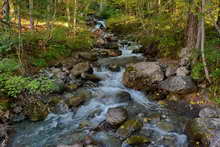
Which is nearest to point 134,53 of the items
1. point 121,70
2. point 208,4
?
point 121,70

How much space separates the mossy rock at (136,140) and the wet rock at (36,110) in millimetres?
3036

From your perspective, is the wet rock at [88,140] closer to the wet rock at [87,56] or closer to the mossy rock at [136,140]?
the mossy rock at [136,140]

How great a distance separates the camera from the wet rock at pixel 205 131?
204 inches

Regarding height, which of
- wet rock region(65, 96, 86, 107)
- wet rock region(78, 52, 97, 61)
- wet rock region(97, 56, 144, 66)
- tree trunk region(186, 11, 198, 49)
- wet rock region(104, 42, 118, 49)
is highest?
tree trunk region(186, 11, 198, 49)

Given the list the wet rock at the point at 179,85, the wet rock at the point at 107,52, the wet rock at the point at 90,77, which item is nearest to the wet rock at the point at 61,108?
the wet rock at the point at 90,77

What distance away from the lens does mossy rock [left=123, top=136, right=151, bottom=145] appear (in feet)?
18.4

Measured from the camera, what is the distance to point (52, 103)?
7.57 m

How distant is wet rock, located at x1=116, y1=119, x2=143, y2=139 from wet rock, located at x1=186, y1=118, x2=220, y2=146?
4.72ft

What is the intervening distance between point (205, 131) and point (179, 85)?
2599 mm

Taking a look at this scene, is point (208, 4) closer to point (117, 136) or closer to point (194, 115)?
point (194, 115)

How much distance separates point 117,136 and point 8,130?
328 cm

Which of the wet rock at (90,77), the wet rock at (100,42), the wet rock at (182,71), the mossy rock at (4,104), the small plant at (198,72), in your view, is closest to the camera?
the mossy rock at (4,104)

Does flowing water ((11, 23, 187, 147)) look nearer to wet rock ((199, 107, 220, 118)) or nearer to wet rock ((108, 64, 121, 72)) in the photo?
wet rock ((199, 107, 220, 118))

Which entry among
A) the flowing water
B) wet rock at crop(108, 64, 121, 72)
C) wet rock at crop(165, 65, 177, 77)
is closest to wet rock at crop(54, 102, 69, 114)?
the flowing water
